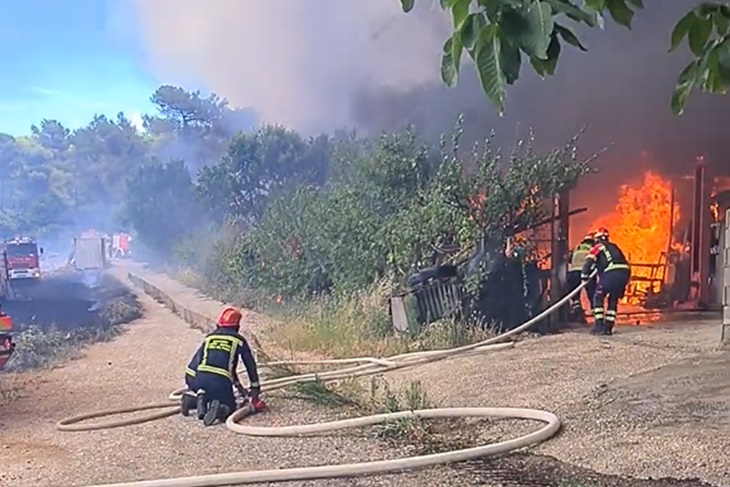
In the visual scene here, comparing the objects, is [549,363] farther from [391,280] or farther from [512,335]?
[391,280]

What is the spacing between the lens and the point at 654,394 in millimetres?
5230

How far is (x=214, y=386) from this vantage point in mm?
5418

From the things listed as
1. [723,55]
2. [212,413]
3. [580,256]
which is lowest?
[212,413]

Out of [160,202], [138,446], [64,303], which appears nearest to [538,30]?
[138,446]

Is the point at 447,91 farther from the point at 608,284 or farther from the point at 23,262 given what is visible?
the point at 23,262

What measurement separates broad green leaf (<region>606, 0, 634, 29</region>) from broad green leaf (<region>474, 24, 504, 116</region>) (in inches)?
13.7

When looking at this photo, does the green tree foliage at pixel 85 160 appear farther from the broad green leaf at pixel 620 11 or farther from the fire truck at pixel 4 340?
the broad green leaf at pixel 620 11

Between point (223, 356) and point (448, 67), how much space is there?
422cm

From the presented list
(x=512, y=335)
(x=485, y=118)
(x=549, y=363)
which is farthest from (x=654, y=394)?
(x=485, y=118)

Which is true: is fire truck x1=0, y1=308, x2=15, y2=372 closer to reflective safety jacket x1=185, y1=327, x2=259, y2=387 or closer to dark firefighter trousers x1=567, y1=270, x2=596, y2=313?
reflective safety jacket x1=185, y1=327, x2=259, y2=387

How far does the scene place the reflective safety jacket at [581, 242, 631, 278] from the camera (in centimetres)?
828

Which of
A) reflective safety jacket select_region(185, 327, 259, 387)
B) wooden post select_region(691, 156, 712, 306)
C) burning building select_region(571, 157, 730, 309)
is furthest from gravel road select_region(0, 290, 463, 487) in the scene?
wooden post select_region(691, 156, 712, 306)

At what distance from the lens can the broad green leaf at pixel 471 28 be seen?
1344 millimetres

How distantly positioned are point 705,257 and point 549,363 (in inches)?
259
